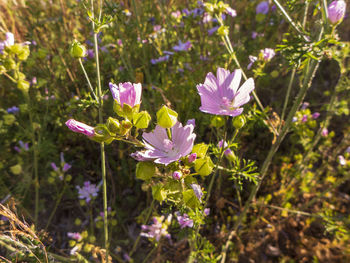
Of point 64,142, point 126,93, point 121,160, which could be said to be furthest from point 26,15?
point 126,93

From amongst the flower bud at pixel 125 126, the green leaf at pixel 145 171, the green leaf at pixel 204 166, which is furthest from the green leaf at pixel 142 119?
the green leaf at pixel 204 166

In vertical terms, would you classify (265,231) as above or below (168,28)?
below

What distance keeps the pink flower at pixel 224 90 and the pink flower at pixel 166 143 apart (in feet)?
0.49

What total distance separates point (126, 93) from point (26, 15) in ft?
9.21

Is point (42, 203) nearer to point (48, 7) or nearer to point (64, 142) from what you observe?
point (64, 142)

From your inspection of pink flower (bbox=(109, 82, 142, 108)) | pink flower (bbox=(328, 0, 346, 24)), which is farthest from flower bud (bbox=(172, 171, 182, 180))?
pink flower (bbox=(328, 0, 346, 24))

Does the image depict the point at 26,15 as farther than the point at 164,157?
Yes

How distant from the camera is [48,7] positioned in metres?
3.21

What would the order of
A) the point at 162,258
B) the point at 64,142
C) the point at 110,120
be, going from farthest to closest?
the point at 64,142 < the point at 162,258 < the point at 110,120

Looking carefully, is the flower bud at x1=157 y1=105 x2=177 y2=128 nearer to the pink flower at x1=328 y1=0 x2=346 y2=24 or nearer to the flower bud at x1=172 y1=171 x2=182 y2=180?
the flower bud at x1=172 y1=171 x2=182 y2=180

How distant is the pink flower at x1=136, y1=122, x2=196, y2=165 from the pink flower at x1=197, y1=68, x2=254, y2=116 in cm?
15

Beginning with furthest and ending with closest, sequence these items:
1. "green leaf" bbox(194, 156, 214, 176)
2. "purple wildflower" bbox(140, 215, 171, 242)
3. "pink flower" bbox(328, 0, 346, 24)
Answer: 1. "purple wildflower" bbox(140, 215, 171, 242)
2. "pink flower" bbox(328, 0, 346, 24)
3. "green leaf" bbox(194, 156, 214, 176)

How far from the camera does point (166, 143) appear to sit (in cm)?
106

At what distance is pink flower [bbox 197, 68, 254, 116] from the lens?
108cm
